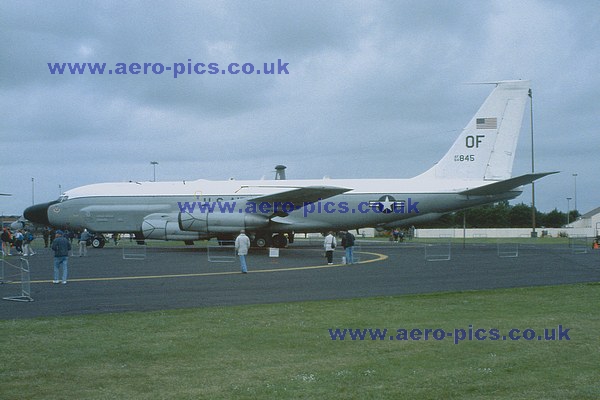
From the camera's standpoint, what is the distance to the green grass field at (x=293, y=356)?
641 cm

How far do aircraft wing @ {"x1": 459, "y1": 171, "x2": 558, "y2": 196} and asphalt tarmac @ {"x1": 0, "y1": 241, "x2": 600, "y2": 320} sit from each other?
4.19 metres

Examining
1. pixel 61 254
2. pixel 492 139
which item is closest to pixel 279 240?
pixel 492 139

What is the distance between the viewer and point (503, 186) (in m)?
30.0

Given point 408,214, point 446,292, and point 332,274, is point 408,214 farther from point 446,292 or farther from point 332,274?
point 446,292

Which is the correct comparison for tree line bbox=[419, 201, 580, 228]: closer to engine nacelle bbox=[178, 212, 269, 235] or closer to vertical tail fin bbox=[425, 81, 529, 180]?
vertical tail fin bbox=[425, 81, 529, 180]

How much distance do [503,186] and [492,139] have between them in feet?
12.1

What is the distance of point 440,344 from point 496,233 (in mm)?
70427

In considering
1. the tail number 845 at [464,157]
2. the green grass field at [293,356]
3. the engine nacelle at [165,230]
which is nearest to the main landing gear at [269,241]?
the engine nacelle at [165,230]

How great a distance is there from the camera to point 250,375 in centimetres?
704

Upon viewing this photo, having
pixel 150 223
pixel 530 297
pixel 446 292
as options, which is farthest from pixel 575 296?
pixel 150 223

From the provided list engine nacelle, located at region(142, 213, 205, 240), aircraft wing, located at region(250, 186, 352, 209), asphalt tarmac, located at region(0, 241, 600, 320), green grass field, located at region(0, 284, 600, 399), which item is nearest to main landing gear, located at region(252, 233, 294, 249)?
aircraft wing, located at region(250, 186, 352, 209)

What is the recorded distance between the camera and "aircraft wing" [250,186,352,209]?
2922 cm

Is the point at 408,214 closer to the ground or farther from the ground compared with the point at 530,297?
farther from the ground

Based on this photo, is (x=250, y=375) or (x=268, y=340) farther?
(x=268, y=340)
